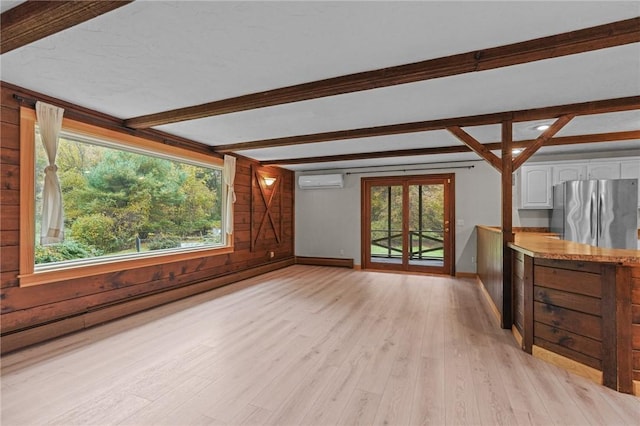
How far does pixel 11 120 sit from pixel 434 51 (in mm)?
3756

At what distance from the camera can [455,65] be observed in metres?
2.12

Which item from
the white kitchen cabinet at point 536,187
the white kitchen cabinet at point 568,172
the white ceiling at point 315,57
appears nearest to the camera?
the white ceiling at point 315,57

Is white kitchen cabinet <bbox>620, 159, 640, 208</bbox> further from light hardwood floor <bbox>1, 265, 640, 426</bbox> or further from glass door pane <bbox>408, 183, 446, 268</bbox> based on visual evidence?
light hardwood floor <bbox>1, 265, 640, 426</bbox>

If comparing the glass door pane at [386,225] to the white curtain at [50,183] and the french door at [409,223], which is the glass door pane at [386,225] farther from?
the white curtain at [50,183]

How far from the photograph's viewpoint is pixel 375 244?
22.2ft

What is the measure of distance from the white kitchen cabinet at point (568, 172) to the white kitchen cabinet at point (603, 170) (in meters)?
0.08

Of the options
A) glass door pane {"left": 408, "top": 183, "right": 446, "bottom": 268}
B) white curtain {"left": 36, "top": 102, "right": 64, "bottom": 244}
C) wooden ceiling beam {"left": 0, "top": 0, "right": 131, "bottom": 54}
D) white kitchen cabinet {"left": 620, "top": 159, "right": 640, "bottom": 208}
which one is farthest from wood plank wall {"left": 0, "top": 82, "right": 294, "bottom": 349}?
white kitchen cabinet {"left": 620, "top": 159, "right": 640, "bottom": 208}

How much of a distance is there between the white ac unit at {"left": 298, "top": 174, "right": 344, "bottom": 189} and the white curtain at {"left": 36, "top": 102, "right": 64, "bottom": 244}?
4919 mm

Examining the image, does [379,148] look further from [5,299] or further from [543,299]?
[5,299]

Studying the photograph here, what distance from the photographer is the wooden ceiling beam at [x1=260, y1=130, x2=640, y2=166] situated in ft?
13.2

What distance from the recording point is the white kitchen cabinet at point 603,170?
4750mm

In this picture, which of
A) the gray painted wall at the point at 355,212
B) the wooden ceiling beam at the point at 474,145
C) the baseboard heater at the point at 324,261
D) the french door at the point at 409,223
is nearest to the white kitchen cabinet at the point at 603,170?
the gray painted wall at the point at 355,212

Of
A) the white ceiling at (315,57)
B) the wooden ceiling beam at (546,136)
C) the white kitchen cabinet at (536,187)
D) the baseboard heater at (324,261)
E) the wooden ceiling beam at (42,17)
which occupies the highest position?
the white ceiling at (315,57)

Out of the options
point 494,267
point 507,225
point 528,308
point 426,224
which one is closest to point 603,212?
point 494,267
